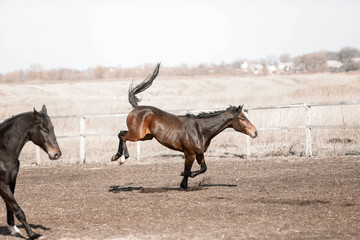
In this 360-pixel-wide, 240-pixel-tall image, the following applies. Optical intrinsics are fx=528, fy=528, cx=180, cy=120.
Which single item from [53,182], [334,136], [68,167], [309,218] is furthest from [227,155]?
[309,218]

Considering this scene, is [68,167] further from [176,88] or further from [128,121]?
[176,88]

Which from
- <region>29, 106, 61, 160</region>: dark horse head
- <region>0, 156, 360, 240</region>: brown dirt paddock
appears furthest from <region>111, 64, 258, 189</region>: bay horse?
<region>29, 106, 61, 160</region>: dark horse head

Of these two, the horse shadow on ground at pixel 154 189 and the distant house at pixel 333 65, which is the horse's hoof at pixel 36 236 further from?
the distant house at pixel 333 65

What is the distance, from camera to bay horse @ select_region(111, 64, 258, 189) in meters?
10.4

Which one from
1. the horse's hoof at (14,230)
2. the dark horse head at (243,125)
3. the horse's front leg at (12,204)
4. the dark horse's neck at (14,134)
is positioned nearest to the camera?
the horse's front leg at (12,204)

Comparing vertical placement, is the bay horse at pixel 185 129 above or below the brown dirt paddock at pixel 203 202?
above

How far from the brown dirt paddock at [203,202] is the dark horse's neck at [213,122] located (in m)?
Result: 1.15

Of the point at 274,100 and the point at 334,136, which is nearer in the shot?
the point at 334,136

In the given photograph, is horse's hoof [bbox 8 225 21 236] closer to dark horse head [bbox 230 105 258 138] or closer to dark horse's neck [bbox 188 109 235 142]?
dark horse's neck [bbox 188 109 235 142]

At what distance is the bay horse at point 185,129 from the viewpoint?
34.3 feet

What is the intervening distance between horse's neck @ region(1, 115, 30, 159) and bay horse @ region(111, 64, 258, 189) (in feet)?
A: 12.9

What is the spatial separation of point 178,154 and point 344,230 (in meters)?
11.5

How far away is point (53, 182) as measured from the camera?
12992 millimetres

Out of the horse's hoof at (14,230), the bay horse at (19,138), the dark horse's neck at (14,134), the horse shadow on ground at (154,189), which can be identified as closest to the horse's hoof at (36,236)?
the bay horse at (19,138)
